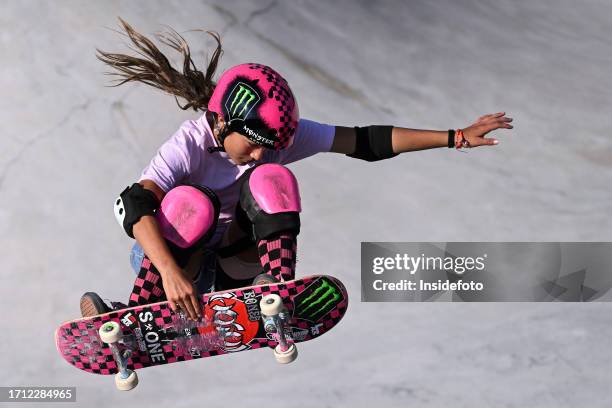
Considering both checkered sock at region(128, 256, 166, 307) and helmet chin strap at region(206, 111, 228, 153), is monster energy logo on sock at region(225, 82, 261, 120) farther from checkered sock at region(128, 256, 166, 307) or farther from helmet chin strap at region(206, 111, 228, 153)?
checkered sock at region(128, 256, 166, 307)

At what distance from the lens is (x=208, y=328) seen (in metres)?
5.75

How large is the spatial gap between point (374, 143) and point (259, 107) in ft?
3.76

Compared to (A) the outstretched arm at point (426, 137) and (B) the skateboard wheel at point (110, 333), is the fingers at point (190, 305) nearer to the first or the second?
(B) the skateboard wheel at point (110, 333)

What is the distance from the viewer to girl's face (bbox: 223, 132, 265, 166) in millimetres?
5609

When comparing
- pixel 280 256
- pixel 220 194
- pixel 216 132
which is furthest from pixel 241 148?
pixel 280 256

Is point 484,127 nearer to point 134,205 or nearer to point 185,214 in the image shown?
point 185,214

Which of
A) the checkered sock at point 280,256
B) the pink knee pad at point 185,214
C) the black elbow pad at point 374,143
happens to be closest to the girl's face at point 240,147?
the pink knee pad at point 185,214

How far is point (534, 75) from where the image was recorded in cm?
955

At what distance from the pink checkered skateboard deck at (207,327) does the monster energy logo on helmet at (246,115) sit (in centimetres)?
82

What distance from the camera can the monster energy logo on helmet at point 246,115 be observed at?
5.48 metres

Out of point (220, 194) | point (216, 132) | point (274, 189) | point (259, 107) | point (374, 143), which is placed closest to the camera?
point (259, 107)

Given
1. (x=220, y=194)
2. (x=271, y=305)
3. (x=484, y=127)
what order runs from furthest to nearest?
(x=484, y=127) < (x=220, y=194) < (x=271, y=305)

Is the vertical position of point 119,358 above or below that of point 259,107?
below

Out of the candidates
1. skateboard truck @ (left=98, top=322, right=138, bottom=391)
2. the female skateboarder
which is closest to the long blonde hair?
the female skateboarder
